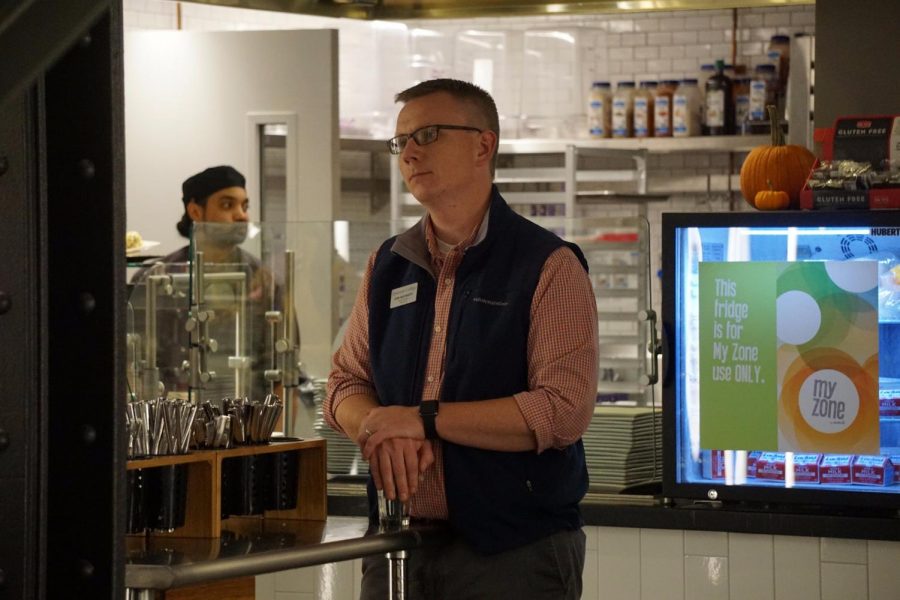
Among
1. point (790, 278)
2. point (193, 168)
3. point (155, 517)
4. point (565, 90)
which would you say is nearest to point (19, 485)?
point (155, 517)

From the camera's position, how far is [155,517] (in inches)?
86.5

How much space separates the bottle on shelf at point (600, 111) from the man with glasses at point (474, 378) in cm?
499

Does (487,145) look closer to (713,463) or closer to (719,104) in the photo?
(713,463)

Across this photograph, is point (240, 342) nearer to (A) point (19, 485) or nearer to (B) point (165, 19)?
(A) point (19, 485)

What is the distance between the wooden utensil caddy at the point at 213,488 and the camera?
2.22 metres

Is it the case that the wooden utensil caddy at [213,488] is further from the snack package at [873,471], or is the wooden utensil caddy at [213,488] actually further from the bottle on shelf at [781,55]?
the bottle on shelf at [781,55]

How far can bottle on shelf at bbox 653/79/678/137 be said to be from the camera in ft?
23.8

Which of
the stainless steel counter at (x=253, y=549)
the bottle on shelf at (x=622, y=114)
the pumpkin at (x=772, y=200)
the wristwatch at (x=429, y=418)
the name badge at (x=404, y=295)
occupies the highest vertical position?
the bottle on shelf at (x=622, y=114)

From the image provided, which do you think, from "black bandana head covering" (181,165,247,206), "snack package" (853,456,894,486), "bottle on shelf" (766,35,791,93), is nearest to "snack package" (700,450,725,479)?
"snack package" (853,456,894,486)

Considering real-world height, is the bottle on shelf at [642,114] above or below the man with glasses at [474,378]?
above

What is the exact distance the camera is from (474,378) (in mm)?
2260

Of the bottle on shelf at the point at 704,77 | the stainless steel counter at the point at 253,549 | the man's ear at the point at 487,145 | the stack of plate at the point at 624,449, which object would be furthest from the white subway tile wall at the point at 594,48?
the stainless steel counter at the point at 253,549

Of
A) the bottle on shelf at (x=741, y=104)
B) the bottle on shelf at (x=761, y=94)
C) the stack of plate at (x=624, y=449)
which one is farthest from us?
the bottle on shelf at (x=741, y=104)

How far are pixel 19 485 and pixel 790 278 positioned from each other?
2.57 metres
